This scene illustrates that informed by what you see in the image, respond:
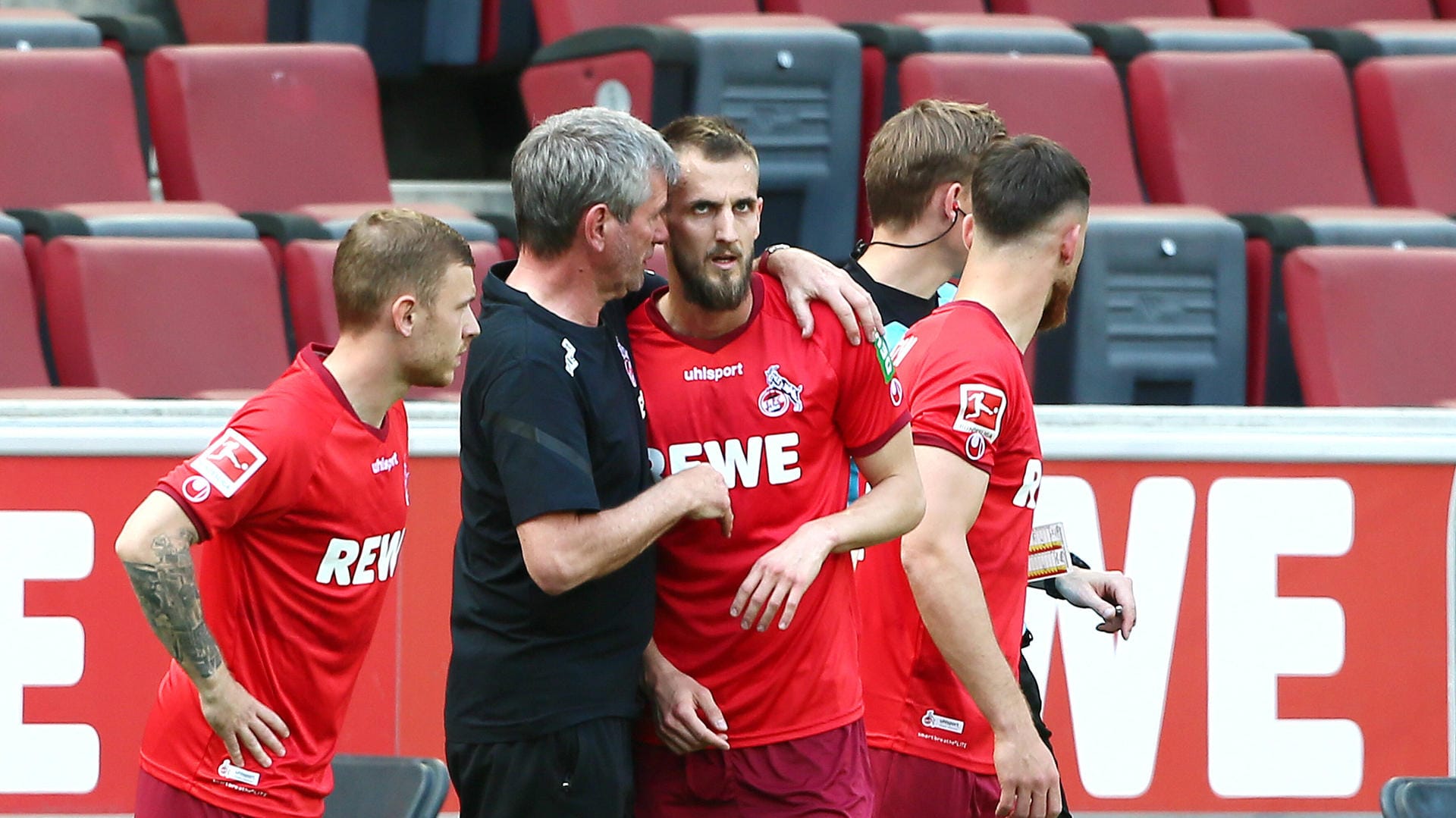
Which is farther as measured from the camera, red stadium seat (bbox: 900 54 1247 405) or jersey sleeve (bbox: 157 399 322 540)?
red stadium seat (bbox: 900 54 1247 405)

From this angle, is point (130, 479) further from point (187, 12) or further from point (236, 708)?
point (187, 12)

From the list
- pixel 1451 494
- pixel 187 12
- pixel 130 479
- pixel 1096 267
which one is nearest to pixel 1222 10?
pixel 1096 267

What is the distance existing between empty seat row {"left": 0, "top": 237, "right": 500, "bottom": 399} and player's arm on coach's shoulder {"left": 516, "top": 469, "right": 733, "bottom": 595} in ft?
7.05

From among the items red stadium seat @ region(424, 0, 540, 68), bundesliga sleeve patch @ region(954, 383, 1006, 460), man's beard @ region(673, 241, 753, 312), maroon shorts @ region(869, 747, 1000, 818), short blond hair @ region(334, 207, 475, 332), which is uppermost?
man's beard @ region(673, 241, 753, 312)

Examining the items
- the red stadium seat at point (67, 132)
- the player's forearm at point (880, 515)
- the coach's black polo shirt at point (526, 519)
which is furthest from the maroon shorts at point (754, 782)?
the red stadium seat at point (67, 132)

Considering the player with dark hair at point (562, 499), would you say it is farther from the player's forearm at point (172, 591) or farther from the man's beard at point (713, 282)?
the player's forearm at point (172, 591)

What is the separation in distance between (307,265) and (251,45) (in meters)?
1.11

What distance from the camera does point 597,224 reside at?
2.54m

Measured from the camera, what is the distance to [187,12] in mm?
6008

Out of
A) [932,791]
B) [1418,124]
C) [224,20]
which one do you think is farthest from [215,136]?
[1418,124]

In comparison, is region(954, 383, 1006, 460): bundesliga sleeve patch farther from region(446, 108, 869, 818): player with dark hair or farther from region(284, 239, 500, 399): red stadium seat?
region(284, 239, 500, 399): red stadium seat

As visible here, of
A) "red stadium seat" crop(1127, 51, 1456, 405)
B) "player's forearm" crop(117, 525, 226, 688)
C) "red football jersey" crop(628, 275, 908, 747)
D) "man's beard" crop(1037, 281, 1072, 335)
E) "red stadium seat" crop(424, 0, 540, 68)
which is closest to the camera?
"player's forearm" crop(117, 525, 226, 688)

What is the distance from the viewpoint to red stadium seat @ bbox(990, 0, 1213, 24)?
21.1ft

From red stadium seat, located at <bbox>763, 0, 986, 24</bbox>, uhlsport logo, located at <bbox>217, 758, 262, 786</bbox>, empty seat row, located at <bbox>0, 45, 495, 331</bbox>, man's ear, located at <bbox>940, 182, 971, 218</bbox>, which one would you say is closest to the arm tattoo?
uhlsport logo, located at <bbox>217, 758, 262, 786</bbox>
